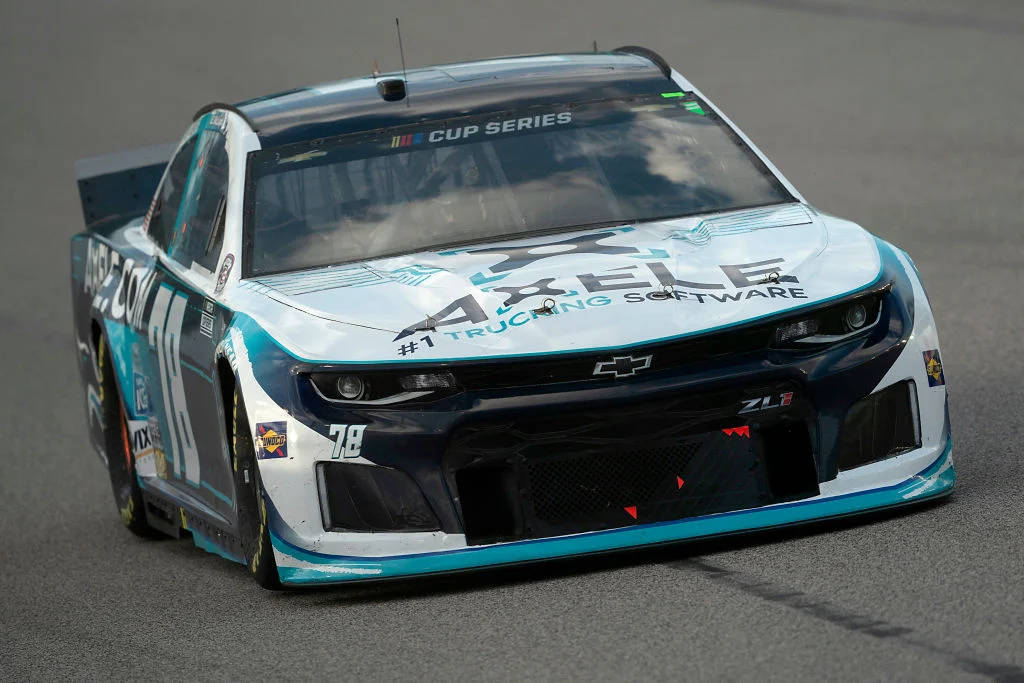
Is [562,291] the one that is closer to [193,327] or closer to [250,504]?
[250,504]

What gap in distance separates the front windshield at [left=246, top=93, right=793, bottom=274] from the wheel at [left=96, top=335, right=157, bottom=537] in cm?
171

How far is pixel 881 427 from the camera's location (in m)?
5.46

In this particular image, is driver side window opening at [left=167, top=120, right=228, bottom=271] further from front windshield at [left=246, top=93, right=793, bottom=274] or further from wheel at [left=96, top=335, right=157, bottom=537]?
wheel at [left=96, top=335, right=157, bottom=537]

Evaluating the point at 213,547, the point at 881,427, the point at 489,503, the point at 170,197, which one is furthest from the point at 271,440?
the point at 170,197

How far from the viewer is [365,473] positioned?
5281mm

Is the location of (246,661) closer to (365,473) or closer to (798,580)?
(365,473)

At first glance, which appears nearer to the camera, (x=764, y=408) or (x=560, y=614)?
(x=560, y=614)

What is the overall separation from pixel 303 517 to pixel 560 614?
34.2 inches

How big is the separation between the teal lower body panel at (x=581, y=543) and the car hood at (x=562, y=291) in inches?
20.9

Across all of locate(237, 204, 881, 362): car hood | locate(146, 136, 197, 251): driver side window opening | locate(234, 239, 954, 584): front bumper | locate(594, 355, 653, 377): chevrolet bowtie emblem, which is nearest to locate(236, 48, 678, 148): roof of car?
locate(146, 136, 197, 251): driver side window opening

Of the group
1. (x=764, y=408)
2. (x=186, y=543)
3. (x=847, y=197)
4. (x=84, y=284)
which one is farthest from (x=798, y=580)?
(x=847, y=197)

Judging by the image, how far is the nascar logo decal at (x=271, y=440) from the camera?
5336 mm

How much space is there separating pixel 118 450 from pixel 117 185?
157 cm

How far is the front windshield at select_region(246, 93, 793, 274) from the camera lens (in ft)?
20.6
